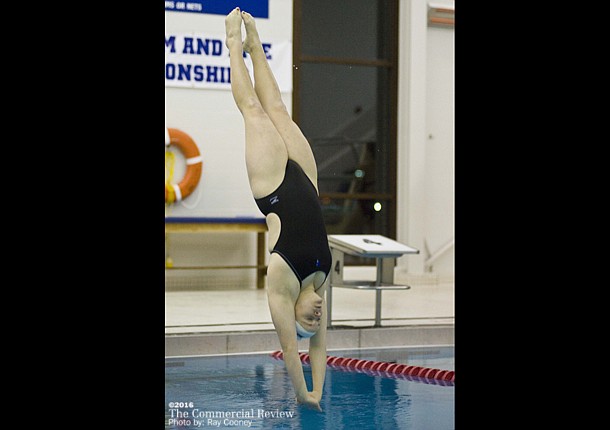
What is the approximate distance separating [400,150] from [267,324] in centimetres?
537

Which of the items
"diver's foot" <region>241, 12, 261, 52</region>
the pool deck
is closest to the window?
the pool deck

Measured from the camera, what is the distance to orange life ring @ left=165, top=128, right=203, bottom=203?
10297 millimetres

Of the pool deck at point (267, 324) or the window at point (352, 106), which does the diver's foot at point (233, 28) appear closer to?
the pool deck at point (267, 324)

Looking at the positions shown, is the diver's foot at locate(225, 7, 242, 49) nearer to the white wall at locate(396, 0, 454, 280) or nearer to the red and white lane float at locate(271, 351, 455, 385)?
the red and white lane float at locate(271, 351, 455, 385)

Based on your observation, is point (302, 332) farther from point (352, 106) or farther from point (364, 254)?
Answer: point (352, 106)

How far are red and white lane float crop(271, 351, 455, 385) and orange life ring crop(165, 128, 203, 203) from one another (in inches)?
183

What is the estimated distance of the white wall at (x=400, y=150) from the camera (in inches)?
417

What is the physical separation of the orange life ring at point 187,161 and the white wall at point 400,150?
0.51 ft

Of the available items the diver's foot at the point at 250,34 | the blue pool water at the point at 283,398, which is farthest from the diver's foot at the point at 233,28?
the blue pool water at the point at 283,398
